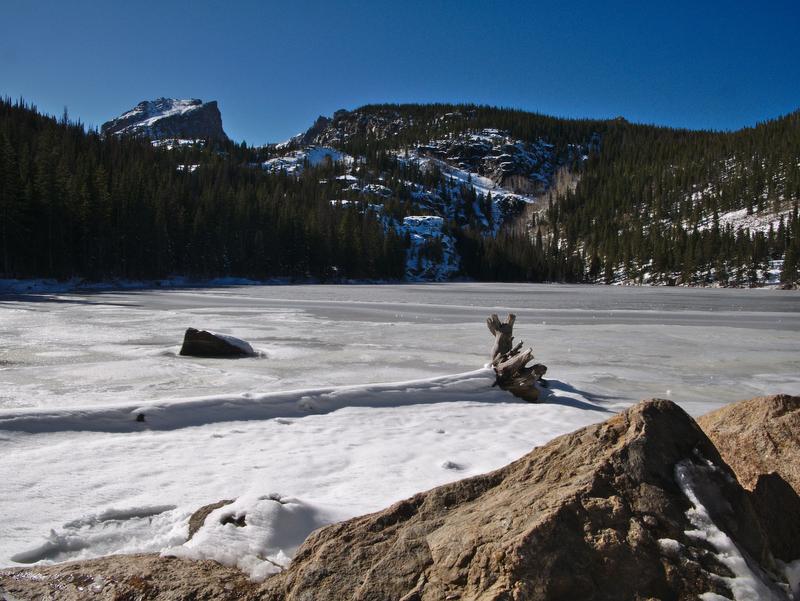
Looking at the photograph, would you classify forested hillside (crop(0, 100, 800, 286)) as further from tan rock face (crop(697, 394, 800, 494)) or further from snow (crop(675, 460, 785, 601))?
snow (crop(675, 460, 785, 601))

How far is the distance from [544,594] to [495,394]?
721 centimetres

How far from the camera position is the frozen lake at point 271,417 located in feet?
12.3

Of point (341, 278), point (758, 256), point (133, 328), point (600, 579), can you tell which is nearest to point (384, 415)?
point (600, 579)

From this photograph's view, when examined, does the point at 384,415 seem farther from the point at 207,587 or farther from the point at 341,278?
the point at 341,278

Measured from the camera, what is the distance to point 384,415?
24.1ft

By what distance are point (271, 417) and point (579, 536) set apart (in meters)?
5.75

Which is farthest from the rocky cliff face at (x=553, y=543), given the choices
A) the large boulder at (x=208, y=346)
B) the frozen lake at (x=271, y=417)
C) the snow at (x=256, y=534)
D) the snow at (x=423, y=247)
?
the snow at (x=423, y=247)

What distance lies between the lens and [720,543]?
6.29ft

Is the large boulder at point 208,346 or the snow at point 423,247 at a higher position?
the snow at point 423,247

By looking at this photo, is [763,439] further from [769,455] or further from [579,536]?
[579,536]

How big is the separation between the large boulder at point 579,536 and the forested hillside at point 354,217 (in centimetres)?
6474

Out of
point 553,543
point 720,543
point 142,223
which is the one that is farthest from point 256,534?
point 142,223

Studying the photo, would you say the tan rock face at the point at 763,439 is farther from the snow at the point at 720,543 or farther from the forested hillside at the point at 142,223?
the forested hillside at the point at 142,223

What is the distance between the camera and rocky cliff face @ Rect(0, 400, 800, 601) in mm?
1786
